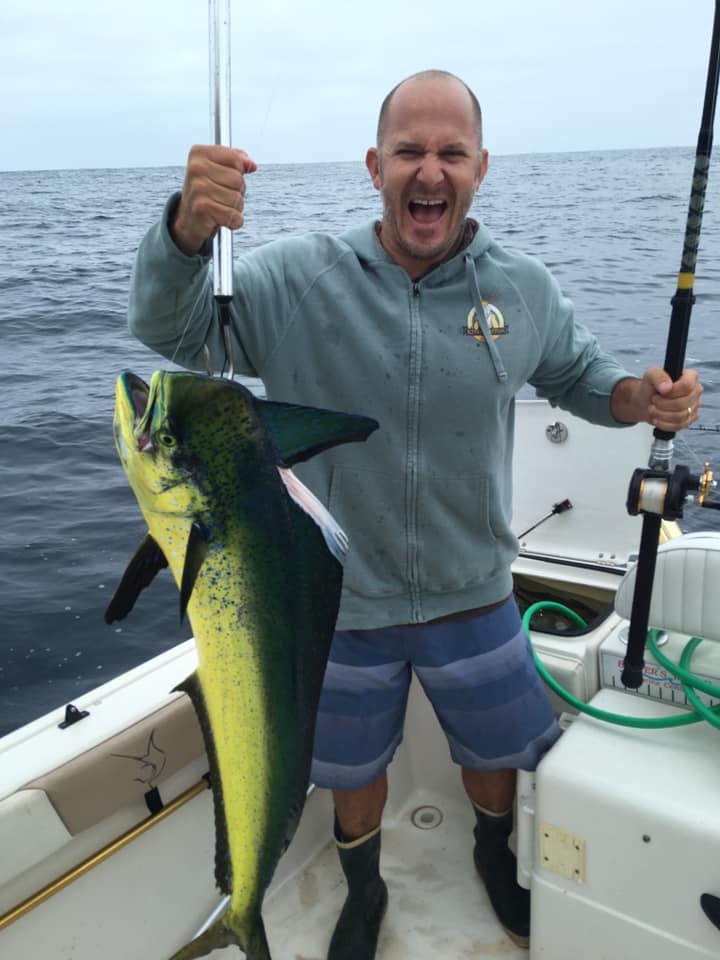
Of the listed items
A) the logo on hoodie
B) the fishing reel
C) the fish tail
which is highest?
the logo on hoodie

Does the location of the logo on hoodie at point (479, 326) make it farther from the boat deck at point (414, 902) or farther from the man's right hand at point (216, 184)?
the boat deck at point (414, 902)

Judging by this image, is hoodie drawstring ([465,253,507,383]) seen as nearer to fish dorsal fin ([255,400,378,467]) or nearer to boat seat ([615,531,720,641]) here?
boat seat ([615,531,720,641])

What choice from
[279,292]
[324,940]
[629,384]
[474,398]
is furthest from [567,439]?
[324,940]


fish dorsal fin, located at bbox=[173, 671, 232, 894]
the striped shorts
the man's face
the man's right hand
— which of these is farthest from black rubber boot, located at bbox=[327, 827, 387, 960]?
the man's right hand

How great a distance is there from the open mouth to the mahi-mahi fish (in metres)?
0.98

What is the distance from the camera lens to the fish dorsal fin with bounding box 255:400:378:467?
1.45 meters

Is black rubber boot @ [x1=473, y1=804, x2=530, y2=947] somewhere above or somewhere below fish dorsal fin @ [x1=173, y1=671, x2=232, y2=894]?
below

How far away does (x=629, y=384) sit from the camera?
245 cm

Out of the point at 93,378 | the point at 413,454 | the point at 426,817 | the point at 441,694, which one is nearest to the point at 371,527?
the point at 413,454

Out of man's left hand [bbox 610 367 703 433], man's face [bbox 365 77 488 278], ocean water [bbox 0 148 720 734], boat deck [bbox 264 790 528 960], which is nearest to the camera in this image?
man's face [bbox 365 77 488 278]

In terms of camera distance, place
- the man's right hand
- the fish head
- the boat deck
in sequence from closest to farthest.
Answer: the fish head < the man's right hand < the boat deck

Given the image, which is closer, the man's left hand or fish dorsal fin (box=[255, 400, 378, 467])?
fish dorsal fin (box=[255, 400, 378, 467])

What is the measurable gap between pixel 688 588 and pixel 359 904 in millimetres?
1511

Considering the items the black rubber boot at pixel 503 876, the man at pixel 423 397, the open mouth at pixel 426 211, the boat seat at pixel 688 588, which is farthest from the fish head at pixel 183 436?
the black rubber boot at pixel 503 876
